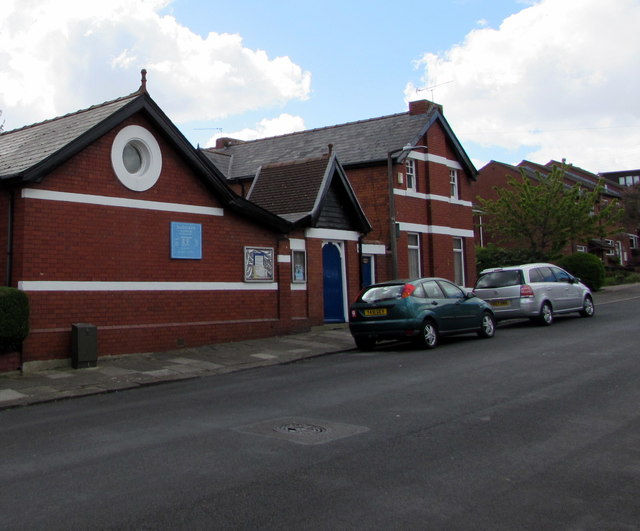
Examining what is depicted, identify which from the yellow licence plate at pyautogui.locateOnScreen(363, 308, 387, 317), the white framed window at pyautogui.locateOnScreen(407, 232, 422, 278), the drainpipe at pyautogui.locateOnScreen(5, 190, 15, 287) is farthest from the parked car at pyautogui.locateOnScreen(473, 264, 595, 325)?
the drainpipe at pyautogui.locateOnScreen(5, 190, 15, 287)

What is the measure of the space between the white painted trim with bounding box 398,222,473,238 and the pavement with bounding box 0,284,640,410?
7.44 metres

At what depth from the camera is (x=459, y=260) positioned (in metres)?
26.2

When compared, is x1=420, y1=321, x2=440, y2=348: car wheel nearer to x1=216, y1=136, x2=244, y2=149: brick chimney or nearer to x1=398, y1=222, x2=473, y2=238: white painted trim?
x1=398, y1=222, x2=473, y2=238: white painted trim

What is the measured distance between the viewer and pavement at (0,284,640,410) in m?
9.87

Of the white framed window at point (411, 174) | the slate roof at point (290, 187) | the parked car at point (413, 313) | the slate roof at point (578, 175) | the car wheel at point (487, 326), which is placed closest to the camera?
the parked car at point (413, 313)

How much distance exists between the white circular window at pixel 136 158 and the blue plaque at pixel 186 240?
45.8 inches

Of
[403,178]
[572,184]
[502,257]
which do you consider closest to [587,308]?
[403,178]

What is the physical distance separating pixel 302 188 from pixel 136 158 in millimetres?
5865

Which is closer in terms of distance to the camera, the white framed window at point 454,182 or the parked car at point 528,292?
the parked car at point 528,292

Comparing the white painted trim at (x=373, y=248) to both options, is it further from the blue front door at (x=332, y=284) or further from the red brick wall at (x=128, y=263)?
the red brick wall at (x=128, y=263)

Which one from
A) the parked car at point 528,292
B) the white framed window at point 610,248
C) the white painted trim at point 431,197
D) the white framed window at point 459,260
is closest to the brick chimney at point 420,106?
the white painted trim at point 431,197

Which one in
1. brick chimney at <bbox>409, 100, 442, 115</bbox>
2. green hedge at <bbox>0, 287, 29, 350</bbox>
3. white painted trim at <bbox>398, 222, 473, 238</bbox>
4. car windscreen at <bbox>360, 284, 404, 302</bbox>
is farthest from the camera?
brick chimney at <bbox>409, 100, 442, 115</bbox>

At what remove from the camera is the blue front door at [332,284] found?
18953 millimetres

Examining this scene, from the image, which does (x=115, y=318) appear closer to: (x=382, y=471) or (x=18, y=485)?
(x=18, y=485)
